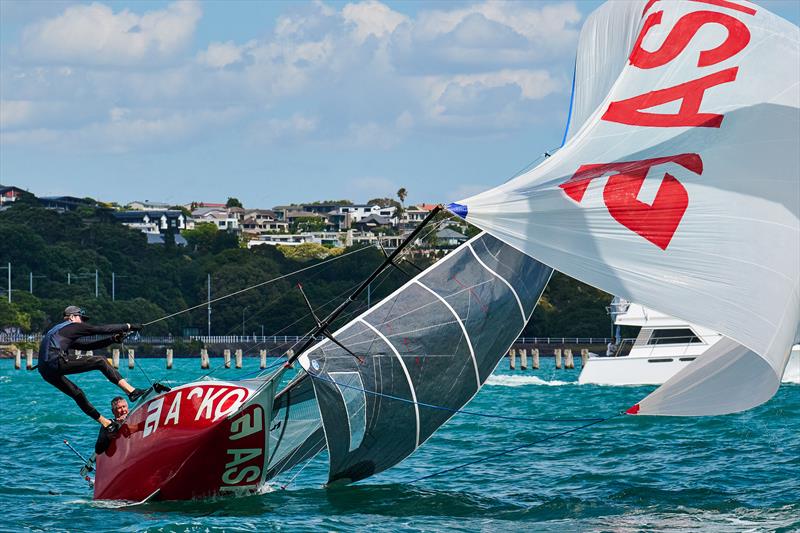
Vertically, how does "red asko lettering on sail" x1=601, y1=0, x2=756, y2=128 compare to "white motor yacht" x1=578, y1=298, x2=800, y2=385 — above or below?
above

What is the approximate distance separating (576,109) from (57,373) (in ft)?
20.1

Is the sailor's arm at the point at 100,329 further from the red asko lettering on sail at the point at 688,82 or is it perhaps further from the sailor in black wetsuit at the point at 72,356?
the red asko lettering on sail at the point at 688,82

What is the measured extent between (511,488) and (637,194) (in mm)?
4311

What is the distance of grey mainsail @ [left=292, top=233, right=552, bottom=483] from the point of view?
12836mm

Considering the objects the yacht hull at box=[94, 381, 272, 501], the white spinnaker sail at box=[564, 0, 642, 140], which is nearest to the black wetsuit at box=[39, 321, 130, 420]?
the yacht hull at box=[94, 381, 272, 501]

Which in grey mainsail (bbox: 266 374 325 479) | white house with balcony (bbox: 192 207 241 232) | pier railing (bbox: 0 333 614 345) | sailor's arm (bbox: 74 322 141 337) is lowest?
pier railing (bbox: 0 333 614 345)

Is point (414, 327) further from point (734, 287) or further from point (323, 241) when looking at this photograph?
point (323, 241)

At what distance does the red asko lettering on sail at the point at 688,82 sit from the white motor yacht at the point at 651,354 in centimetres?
2322

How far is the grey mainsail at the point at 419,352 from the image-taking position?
12.8 metres

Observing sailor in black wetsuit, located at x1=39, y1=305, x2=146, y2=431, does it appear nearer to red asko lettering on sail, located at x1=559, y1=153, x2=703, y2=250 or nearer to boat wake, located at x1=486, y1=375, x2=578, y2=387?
red asko lettering on sail, located at x1=559, y1=153, x2=703, y2=250

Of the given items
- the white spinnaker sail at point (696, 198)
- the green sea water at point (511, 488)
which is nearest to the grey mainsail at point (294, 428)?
the green sea water at point (511, 488)

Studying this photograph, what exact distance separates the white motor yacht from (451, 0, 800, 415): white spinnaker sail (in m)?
23.4

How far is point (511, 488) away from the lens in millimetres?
14328

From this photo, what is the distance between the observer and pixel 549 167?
12.0m
